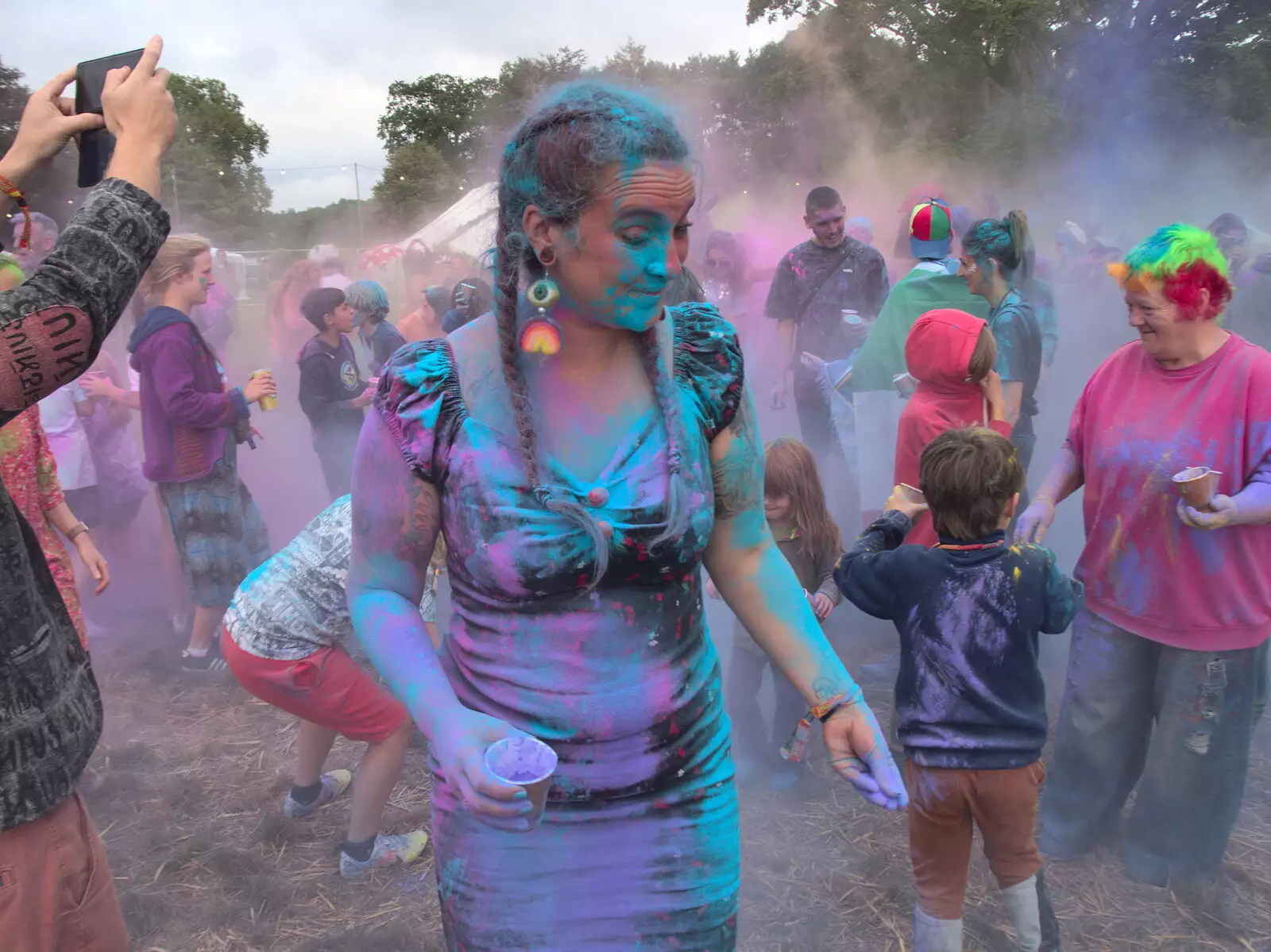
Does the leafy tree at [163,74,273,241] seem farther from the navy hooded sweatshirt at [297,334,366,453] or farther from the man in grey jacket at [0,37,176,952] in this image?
the man in grey jacket at [0,37,176,952]

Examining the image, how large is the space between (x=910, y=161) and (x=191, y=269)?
16.3m

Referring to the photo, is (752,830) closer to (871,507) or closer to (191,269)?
(871,507)

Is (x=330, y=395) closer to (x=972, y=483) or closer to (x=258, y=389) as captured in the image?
(x=258, y=389)

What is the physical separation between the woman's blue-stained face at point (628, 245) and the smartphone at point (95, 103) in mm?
858

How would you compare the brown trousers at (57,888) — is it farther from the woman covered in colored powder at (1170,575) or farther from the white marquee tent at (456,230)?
the white marquee tent at (456,230)

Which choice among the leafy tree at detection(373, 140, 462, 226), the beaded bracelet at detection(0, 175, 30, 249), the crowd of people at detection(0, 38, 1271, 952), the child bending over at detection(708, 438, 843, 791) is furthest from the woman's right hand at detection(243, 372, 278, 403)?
the leafy tree at detection(373, 140, 462, 226)

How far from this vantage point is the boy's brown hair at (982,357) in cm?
326

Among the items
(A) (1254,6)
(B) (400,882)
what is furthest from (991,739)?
(A) (1254,6)

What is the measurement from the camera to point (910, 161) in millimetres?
17844

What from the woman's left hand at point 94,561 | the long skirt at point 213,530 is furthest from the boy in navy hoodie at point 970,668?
the long skirt at point 213,530

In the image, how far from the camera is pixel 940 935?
7.88 feet

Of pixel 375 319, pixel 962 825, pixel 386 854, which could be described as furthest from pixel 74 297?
pixel 375 319

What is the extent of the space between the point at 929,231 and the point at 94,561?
13.2ft

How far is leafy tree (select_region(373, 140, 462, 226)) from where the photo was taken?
20062mm
